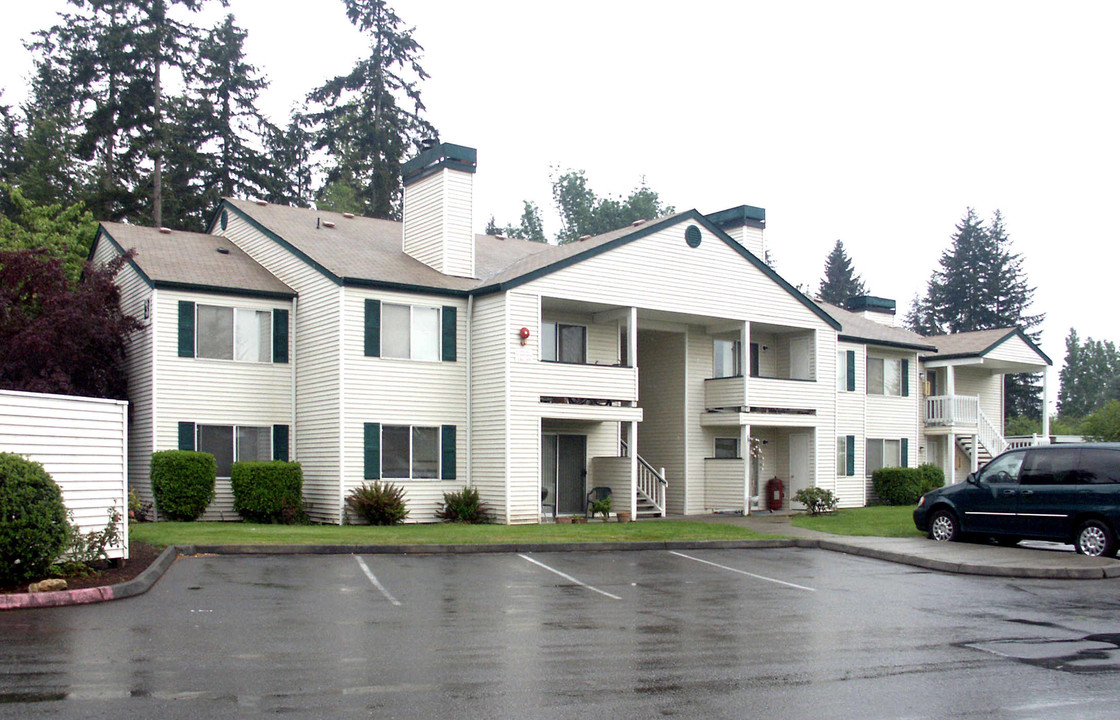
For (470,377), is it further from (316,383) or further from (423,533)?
(423,533)

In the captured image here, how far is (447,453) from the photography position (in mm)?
25359

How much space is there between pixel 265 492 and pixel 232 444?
2.00 meters

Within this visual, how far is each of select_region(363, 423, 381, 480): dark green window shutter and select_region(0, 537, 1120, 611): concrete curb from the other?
252 inches

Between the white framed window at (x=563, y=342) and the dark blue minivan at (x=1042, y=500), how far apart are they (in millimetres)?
9970

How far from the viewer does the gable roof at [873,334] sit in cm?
3459

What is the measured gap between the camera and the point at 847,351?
34438mm

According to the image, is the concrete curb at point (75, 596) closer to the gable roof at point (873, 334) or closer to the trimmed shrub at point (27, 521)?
the trimmed shrub at point (27, 521)

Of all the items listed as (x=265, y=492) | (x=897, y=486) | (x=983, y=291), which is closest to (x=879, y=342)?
(x=897, y=486)

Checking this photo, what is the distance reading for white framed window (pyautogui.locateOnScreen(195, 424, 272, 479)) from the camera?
81.1 ft

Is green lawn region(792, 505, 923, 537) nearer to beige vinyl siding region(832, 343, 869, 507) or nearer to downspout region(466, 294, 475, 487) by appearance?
beige vinyl siding region(832, 343, 869, 507)

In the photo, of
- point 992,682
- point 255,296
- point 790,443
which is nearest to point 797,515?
point 790,443

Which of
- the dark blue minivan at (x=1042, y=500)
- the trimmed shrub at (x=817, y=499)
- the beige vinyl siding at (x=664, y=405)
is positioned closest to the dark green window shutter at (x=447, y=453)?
the beige vinyl siding at (x=664, y=405)

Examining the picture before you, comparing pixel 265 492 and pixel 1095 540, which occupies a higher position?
pixel 265 492

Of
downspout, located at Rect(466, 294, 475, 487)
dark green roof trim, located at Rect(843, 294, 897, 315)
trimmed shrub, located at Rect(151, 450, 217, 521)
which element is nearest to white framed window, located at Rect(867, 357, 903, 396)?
dark green roof trim, located at Rect(843, 294, 897, 315)
